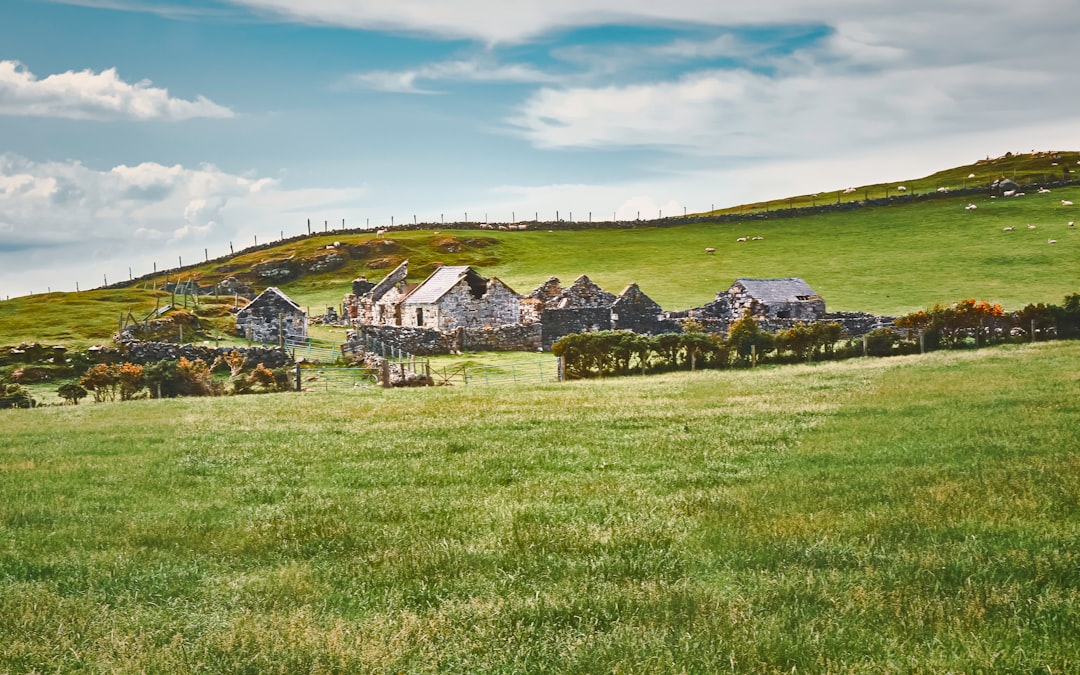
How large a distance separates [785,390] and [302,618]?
2149cm

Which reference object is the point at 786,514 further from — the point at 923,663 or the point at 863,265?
the point at 863,265

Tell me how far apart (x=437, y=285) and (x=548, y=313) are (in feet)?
37.1

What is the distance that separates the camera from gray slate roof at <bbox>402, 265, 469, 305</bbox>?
226ft

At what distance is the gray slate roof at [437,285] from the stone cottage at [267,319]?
9.74 metres

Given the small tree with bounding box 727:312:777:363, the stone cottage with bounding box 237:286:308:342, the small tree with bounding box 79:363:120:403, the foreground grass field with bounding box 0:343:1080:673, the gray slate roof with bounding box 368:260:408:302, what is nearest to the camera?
the foreground grass field with bounding box 0:343:1080:673

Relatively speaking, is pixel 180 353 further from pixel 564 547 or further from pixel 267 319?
pixel 564 547

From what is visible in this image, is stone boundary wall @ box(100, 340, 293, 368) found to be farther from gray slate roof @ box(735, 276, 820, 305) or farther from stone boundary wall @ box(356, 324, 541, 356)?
gray slate roof @ box(735, 276, 820, 305)

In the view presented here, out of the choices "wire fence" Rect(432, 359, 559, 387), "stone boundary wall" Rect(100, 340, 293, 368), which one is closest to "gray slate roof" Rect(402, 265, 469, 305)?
"wire fence" Rect(432, 359, 559, 387)

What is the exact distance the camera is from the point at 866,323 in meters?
56.8

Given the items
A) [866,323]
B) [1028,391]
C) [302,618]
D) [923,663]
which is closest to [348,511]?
[302,618]

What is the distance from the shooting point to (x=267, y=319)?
67.4 metres

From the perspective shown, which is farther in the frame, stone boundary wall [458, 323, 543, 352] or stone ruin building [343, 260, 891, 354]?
stone boundary wall [458, 323, 543, 352]

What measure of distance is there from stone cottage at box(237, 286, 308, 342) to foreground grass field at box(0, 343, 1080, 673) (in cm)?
4902

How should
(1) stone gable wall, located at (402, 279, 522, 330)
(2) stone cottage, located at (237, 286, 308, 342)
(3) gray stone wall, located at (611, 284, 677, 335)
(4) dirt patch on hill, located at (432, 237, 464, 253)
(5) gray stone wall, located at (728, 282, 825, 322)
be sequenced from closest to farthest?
(5) gray stone wall, located at (728, 282, 825, 322)
(3) gray stone wall, located at (611, 284, 677, 335)
(2) stone cottage, located at (237, 286, 308, 342)
(1) stone gable wall, located at (402, 279, 522, 330)
(4) dirt patch on hill, located at (432, 237, 464, 253)
